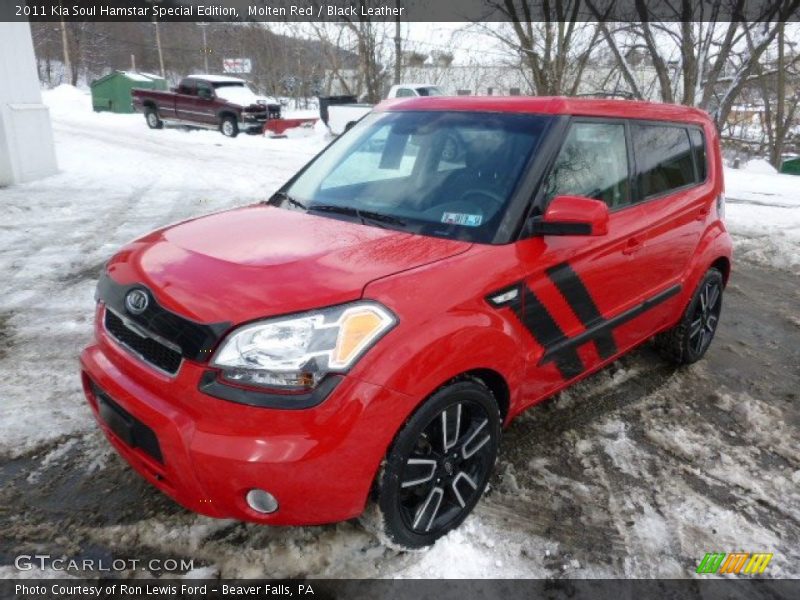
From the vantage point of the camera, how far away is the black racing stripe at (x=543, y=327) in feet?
8.40

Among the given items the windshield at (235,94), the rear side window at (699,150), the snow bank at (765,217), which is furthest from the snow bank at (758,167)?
the windshield at (235,94)

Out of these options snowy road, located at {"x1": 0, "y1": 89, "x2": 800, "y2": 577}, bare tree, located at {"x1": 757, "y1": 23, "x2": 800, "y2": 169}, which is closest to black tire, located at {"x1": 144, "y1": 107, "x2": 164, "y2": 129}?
snowy road, located at {"x1": 0, "y1": 89, "x2": 800, "y2": 577}

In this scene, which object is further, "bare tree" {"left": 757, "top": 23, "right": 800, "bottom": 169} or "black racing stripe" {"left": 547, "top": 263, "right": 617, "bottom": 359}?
"bare tree" {"left": 757, "top": 23, "right": 800, "bottom": 169}

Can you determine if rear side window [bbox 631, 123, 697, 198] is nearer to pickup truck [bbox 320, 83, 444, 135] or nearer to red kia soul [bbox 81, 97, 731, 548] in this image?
red kia soul [bbox 81, 97, 731, 548]

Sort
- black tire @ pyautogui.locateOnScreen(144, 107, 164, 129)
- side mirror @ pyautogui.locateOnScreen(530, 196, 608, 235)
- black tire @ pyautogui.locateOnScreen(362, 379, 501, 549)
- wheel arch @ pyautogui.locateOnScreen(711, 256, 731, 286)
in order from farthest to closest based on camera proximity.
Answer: black tire @ pyautogui.locateOnScreen(144, 107, 164, 129), wheel arch @ pyautogui.locateOnScreen(711, 256, 731, 286), side mirror @ pyautogui.locateOnScreen(530, 196, 608, 235), black tire @ pyautogui.locateOnScreen(362, 379, 501, 549)

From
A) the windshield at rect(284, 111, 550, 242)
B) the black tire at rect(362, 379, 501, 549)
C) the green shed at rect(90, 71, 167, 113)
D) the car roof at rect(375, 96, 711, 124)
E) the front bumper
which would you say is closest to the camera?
the front bumper

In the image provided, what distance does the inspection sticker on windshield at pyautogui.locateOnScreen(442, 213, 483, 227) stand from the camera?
2.62 metres

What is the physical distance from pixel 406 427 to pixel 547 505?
103cm

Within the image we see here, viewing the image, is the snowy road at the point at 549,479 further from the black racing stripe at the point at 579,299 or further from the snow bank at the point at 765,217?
the snow bank at the point at 765,217

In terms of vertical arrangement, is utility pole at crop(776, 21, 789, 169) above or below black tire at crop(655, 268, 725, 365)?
above

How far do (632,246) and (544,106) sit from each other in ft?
2.98

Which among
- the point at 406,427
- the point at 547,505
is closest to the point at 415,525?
the point at 406,427

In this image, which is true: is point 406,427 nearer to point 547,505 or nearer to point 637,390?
point 547,505

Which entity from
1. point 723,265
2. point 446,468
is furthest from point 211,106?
point 446,468
